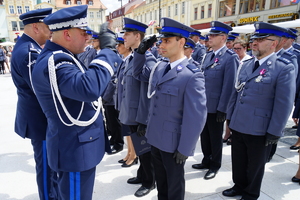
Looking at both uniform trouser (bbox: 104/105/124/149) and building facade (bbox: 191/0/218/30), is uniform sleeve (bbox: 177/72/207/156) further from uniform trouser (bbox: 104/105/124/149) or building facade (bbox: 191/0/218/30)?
building facade (bbox: 191/0/218/30)

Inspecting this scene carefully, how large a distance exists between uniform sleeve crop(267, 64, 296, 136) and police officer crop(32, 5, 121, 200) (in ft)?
5.62

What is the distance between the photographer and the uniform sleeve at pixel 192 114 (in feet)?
6.40

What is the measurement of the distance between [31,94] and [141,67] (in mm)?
1244

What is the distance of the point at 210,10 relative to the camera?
2719cm

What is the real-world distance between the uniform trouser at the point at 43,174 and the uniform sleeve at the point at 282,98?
8.00 feet

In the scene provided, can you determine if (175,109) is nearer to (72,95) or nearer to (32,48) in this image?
(72,95)

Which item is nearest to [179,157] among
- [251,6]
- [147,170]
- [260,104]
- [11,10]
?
[147,170]

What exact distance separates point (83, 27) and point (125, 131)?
1.99m

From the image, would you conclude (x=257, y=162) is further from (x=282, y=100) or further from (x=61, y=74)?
(x=61, y=74)

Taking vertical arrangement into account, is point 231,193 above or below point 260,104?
below

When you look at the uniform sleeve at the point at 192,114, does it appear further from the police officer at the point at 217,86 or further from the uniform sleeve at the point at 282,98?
the police officer at the point at 217,86

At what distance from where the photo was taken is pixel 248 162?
8.46 ft

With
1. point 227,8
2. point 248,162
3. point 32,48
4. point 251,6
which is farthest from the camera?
point 227,8

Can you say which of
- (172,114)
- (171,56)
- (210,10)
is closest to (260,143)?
(172,114)
